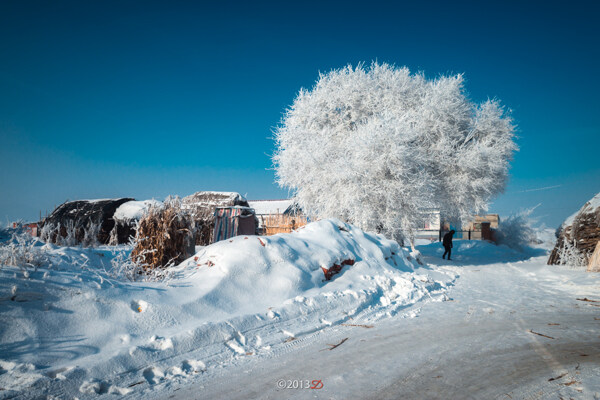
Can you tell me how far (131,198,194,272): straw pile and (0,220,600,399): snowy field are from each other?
719 millimetres

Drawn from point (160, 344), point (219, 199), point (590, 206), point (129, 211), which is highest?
point (219, 199)

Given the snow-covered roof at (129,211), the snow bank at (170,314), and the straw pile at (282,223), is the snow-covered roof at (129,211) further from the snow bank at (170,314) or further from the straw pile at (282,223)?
the snow bank at (170,314)

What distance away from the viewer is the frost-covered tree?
1355 centimetres

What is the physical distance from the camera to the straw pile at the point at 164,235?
5.70 meters

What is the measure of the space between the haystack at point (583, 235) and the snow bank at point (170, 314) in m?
7.60

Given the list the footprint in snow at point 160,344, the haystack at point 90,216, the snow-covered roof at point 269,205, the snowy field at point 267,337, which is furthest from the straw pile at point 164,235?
the snow-covered roof at point 269,205

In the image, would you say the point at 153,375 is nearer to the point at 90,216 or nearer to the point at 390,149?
the point at 390,149

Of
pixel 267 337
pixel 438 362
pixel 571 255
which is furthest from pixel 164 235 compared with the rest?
pixel 571 255

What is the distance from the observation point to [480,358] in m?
3.28

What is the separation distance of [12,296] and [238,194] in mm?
17008

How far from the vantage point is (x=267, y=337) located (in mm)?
3742

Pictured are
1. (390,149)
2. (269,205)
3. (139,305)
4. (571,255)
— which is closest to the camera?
(139,305)

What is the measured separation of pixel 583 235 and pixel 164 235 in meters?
12.6

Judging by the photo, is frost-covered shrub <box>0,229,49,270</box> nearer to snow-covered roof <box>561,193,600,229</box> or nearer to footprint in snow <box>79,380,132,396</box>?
footprint in snow <box>79,380,132,396</box>
